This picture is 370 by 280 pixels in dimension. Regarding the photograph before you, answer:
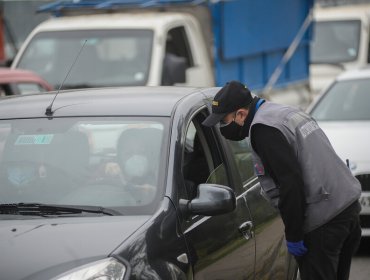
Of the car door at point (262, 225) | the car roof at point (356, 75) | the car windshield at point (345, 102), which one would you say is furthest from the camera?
the car roof at point (356, 75)

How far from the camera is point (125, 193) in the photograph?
4.83 meters

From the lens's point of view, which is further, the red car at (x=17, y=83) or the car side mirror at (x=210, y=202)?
the red car at (x=17, y=83)

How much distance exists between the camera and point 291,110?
514 cm

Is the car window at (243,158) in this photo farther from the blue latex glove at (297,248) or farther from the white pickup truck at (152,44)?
the white pickup truck at (152,44)

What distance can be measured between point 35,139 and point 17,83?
15.4 ft

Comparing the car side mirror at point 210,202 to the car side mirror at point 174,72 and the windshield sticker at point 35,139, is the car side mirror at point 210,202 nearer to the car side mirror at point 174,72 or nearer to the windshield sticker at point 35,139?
the windshield sticker at point 35,139

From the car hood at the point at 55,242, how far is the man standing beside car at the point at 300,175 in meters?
0.82

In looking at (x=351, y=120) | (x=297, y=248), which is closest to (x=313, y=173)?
(x=297, y=248)

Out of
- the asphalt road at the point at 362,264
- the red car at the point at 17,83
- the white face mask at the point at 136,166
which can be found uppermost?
the white face mask at the point at 136,166

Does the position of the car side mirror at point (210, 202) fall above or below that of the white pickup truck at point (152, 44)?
above

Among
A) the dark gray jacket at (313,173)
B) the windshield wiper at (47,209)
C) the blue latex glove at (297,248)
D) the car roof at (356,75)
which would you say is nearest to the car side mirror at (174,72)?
the car roof at (356,75)

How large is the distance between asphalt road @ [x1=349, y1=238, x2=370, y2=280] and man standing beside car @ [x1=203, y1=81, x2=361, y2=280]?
9.64 feet

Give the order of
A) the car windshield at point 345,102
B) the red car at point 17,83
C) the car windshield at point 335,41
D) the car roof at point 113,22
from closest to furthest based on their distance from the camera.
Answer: the red car at point 17,83
the car windshield at point 345,102
the car roof at point 113,22
the car windshield at point 335,41

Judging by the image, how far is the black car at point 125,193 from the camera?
168 inches
